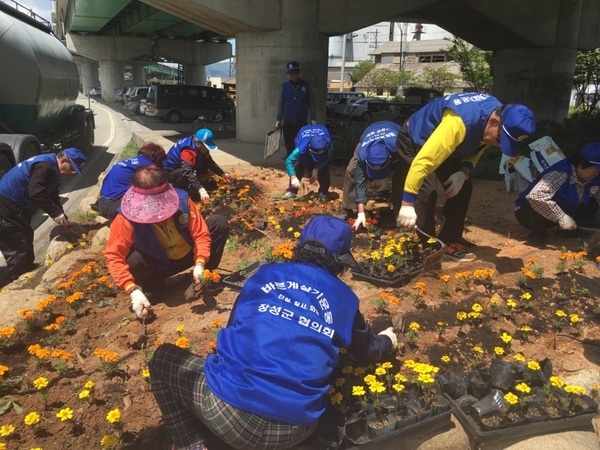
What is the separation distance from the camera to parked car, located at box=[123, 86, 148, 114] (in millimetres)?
29984

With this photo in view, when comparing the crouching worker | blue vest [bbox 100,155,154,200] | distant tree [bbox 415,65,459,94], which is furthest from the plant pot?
distant tree [bbox 415,65,459,94]

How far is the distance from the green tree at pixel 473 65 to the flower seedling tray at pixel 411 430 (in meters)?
29.8

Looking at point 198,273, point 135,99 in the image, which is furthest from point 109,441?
point 135,99

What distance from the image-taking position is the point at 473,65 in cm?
3133

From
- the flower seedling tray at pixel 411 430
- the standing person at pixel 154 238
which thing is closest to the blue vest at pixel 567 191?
the flower seedling tray at pixel 411 430

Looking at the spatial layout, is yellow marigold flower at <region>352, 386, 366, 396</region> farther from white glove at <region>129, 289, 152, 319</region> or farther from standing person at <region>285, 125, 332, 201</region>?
standing person at <region>285, 125, 332, 201</region>

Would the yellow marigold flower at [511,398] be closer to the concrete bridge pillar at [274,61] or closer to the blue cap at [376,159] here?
the blue cap at [376,159]

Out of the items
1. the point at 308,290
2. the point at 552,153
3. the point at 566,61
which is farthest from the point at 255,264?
the point at 566,61

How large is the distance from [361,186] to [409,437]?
2915mm

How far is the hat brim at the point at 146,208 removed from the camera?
10.2 feet

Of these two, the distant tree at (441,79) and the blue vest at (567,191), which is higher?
the distant tree at (441,79)

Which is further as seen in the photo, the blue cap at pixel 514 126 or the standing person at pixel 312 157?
the standing person at pixel 312 157

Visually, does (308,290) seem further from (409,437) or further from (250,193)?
(250,193)

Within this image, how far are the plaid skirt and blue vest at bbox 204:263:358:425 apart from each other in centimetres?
5
